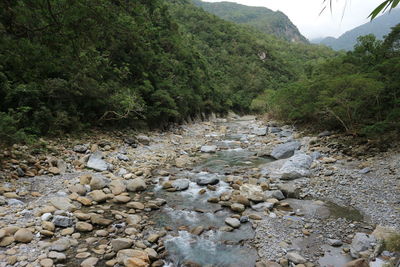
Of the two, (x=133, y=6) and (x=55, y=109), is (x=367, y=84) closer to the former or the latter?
(x=133, y=6)

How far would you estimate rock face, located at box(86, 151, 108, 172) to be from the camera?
8.09 metres

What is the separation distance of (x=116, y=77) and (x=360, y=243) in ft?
43.0

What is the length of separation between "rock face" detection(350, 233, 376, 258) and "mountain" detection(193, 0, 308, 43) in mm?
163228

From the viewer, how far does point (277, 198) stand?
6.91 meters

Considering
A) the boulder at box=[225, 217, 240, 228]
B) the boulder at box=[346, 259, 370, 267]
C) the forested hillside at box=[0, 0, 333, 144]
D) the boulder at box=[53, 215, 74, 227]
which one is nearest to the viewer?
the forested hillside at box=[0, 0, 333, 144]

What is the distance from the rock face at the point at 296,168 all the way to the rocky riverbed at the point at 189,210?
0.13 ft

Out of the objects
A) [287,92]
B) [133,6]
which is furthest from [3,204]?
[287,92]

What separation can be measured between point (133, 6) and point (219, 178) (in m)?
6.78

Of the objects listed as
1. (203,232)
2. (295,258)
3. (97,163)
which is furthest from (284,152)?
(97,163)

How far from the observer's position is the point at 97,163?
8.31 metres

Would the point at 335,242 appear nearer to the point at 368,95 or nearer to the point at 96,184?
the point at 96,184

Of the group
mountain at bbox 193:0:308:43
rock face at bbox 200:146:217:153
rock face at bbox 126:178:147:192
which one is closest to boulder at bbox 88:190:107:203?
rock face at bbox 126:178:147:192

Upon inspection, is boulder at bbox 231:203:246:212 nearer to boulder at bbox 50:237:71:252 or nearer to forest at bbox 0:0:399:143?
boulder at bbox 50:237:71:252

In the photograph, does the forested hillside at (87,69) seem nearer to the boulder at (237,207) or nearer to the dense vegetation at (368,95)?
the boulder at (237,207)
